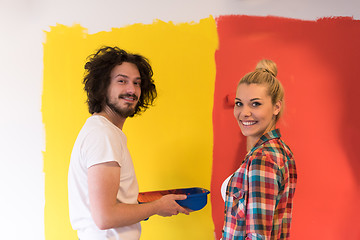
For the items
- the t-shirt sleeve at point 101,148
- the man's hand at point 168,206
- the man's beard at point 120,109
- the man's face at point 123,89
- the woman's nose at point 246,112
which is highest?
the man's face at point 123,89

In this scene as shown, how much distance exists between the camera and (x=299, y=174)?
1.71 meters

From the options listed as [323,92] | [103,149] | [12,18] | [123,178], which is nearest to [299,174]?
[323,92]

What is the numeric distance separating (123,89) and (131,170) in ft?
1.05

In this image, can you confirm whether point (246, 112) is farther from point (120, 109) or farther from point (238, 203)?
point (120, 109)

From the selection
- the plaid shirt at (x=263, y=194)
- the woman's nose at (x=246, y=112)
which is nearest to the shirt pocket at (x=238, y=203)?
the plaid shirt at (x=263, y=194)

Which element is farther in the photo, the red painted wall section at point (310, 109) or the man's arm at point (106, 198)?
the red painted wall section at point (310, 109)

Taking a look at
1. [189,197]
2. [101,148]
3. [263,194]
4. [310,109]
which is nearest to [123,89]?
[101,148]

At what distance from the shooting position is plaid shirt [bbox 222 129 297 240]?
3.12 feet

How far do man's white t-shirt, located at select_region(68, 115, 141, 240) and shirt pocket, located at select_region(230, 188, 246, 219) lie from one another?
0.38 meters

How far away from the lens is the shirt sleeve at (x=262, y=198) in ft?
3.10

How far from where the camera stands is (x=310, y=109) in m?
1.71

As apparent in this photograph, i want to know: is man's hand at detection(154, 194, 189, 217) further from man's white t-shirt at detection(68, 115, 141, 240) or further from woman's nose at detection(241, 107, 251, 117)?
woman's nose at detection(241, 107, 251, 117)

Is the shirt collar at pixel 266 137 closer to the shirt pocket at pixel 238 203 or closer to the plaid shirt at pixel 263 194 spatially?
A: the plaid shirt at pixel 263 194

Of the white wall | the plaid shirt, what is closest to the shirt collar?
the plaid shirt
